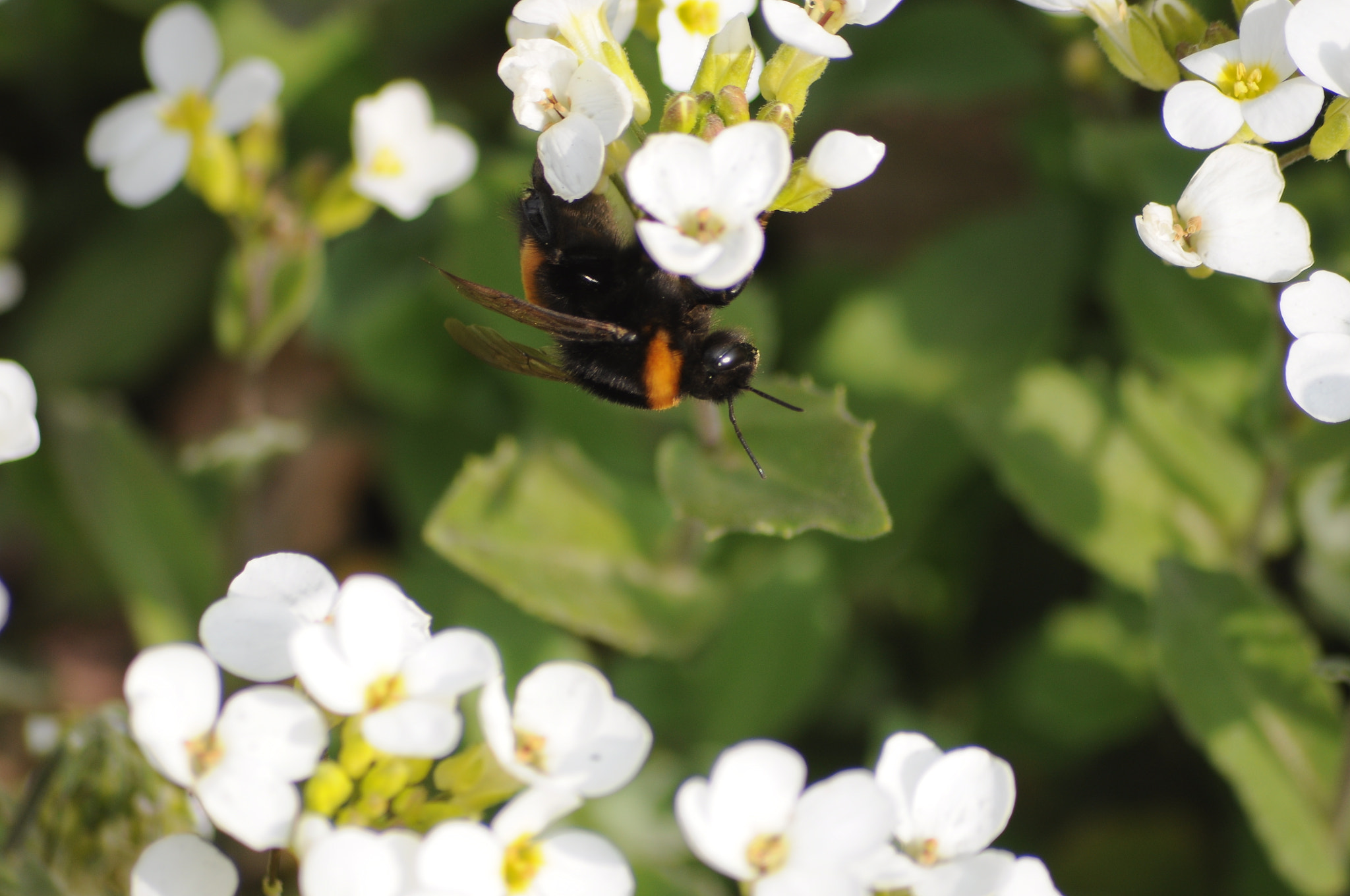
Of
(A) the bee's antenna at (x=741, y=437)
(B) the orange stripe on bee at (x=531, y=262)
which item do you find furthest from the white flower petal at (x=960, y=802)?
(B) the orange stripe on bee at (x=531, y=262)

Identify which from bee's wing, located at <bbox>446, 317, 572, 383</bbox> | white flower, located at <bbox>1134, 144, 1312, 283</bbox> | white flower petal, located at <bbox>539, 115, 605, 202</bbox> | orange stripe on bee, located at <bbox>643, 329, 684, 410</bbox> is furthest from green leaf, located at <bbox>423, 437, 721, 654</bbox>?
white flower, located at <bbox>1134, 144, 1312, 283</bbox>

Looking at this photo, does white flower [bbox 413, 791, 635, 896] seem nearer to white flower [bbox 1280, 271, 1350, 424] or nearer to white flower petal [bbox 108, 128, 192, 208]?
white flower [bbox 1280, 271, 1350, 424]

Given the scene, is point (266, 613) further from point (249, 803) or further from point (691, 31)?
point (691, 31)

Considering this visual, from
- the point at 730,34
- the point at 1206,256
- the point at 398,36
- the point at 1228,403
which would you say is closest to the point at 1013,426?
the point at 1228,403

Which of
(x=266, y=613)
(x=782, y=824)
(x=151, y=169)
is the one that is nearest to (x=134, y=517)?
(x=151, y=169)

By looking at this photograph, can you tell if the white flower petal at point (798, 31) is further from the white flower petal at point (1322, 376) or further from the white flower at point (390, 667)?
the white flower at point (390, 667)

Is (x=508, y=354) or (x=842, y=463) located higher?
(x=508, y=354)
